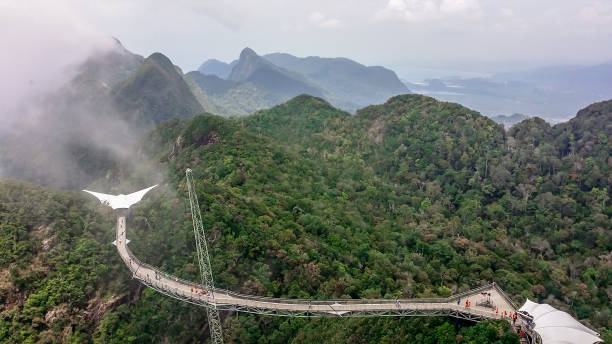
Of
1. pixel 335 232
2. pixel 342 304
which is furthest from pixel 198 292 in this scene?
pixel 335 232

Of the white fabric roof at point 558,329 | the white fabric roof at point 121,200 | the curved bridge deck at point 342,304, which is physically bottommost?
the curved bridge deck at point 342,304

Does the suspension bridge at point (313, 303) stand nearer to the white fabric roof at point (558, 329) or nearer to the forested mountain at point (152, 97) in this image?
the white fabric roof at point (558, 329)

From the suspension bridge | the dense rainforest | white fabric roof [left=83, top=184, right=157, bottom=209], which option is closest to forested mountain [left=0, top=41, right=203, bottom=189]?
the dense rainforest

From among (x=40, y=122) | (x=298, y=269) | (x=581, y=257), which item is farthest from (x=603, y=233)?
(x=40, y=122)

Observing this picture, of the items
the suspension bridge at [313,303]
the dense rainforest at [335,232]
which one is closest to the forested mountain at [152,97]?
the dense rainforest at [335,232]

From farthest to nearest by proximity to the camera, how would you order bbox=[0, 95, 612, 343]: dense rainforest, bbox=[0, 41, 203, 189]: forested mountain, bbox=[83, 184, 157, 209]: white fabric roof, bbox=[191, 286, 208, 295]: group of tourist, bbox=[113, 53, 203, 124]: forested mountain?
bbox=[113, 53, 203, 124]: forested mountain
bbox=[0, 41, 203, 189]: forested mountain
bbox=[83, 184, 157, 209]: white fabric roof
bbox=[191, 286, 208, 295]: group of tourist
bbox=[0, 95, 612, 343]: dense rainforest

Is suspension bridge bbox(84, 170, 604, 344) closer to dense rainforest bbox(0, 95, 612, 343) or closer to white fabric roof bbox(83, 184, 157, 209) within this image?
dense rainforest bbox(0, 95, 612, 343)
